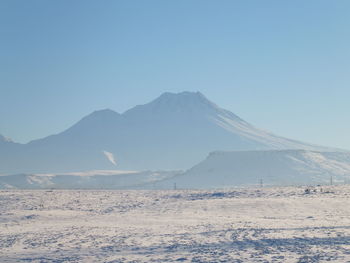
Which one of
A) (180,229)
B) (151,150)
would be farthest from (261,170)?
(151,150)

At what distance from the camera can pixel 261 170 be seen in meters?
77.2

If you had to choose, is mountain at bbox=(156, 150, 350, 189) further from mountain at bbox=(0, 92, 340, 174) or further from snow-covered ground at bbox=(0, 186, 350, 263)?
mountain at bbox=(0, 92, 340, 174)

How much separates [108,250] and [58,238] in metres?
3.30

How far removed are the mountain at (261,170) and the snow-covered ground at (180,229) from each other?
114 feet

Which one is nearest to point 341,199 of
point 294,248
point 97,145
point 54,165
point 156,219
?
point 156,219

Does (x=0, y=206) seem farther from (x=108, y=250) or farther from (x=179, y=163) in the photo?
(x=179, y=163)

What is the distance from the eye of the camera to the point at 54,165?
178875mm

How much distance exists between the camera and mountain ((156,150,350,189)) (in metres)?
68.8

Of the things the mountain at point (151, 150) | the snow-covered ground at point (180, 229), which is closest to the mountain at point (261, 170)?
the snow-covered ground at point (180, 229)

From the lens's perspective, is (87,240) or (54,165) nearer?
(87,240)

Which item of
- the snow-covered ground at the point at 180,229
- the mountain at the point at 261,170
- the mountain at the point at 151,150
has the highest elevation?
the mountain at the point at 151,150

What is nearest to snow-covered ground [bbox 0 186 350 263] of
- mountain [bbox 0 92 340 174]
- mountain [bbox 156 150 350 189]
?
mountain [bbox 156 150 350 189]

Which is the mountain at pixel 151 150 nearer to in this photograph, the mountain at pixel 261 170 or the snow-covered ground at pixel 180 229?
the mountain at pixel 261 170

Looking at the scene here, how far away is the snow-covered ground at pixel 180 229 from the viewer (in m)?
15.2
